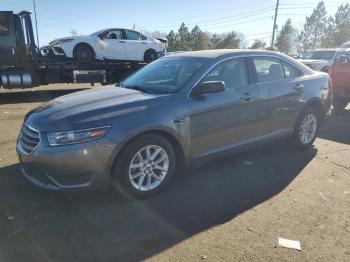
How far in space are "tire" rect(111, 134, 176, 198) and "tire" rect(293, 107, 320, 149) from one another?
259 centimetres

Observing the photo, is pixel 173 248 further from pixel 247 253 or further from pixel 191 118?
pixel 191 118

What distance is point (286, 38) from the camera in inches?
3593

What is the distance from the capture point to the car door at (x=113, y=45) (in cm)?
1447

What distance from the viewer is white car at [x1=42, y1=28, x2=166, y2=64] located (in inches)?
541

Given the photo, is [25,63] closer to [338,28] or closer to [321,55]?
[321,55]

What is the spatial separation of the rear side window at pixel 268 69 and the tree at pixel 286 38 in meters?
90.5

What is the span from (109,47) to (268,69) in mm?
10332

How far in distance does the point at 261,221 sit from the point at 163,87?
204 centimetres

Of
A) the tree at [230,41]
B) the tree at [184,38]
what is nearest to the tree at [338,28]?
the tree at [230,41]

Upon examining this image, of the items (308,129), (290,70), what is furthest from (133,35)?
(308,129)

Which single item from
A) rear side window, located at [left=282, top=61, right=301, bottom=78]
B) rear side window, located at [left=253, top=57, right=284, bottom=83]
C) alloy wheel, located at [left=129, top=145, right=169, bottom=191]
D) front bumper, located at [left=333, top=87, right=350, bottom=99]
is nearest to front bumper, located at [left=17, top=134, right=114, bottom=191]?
alloy wheel, located at [left=129, top=145, right=169, bottom=191]

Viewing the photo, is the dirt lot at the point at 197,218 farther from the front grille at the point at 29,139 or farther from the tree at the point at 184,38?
the tree at the point at 184,38

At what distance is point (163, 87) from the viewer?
4.71 metres

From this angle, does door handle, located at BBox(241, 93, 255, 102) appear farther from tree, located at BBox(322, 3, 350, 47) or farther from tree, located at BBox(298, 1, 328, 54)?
tree, located at BBox(298, 1, 328, 54)
